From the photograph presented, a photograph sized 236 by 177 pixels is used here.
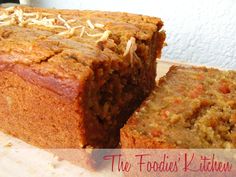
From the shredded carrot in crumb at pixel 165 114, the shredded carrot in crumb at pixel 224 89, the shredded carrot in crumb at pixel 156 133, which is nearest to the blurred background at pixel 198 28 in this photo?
the shredded carrot in crumb at pixel 224 89

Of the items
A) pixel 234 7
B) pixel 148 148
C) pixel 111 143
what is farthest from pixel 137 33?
pixel 234 7

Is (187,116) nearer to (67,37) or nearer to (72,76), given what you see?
(72,76)

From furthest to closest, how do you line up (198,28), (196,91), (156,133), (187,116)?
(198,28)
(196,91)
(187,116)
(156,133)

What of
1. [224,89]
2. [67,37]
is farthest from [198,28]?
[67,37]

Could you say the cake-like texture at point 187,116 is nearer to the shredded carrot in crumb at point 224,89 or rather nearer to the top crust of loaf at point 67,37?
the shredded carrot in crumb at point 224,89

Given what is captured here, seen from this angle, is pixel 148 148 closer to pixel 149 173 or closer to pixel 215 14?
pixel 149 173

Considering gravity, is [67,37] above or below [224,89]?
above
